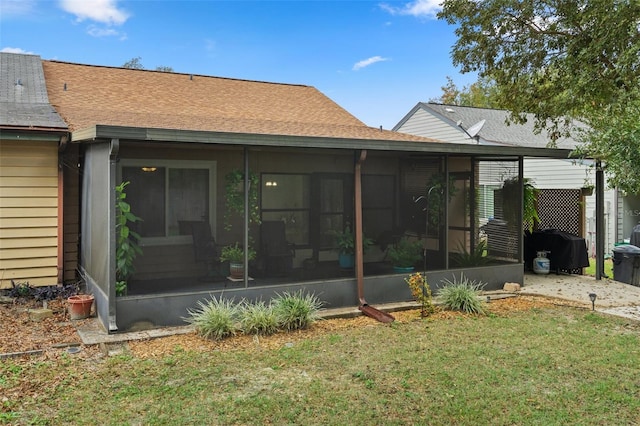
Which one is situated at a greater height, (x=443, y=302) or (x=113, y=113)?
(x=113, y=113)

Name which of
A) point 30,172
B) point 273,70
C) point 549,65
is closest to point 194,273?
point 30,172

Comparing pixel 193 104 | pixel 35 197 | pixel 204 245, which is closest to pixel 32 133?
pixel 35 197

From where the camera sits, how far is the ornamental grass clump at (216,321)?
567cm

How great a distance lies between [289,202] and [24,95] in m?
4.75

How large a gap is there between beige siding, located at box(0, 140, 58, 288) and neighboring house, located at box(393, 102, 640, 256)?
10.9 m

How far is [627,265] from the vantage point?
936 centimetres

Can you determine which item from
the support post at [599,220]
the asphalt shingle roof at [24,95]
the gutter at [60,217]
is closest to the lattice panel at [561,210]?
the support post at [599,220]

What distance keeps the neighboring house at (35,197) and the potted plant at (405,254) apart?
4.99m

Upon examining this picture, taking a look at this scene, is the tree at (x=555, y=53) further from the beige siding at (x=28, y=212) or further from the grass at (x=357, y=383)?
the beige siding at (x=28, y=212)

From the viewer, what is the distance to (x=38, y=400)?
4.00 metres

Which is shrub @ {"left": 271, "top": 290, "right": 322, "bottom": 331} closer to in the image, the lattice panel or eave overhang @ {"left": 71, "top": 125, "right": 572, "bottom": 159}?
eave overhang @ {"left": 71, "top": 125, "right": 572, "bottom": 159}

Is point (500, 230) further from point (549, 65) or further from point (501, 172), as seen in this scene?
point (549, 65)

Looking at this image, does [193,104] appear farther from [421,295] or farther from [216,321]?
[421,295]

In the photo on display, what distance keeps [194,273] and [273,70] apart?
71.2 feet
